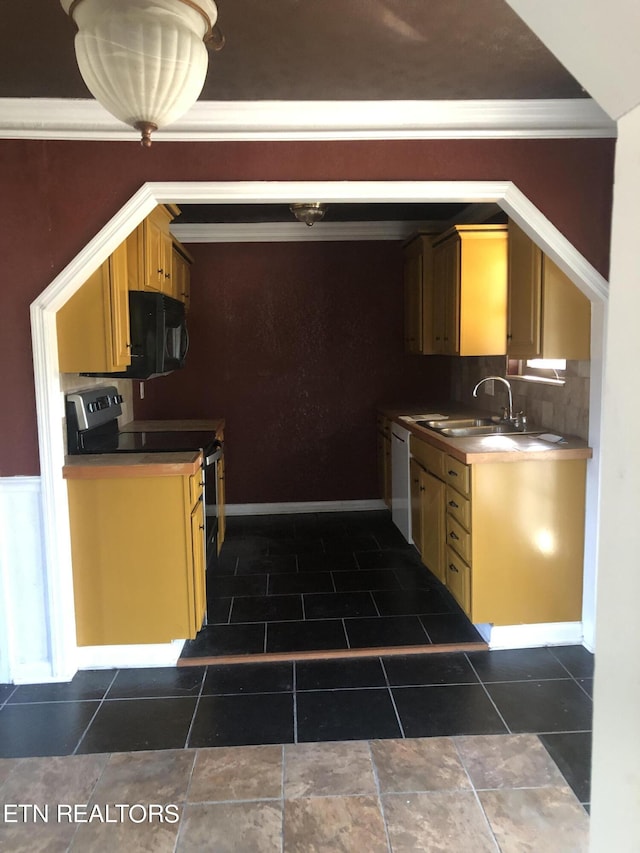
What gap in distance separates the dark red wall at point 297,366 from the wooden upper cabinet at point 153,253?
1137mm

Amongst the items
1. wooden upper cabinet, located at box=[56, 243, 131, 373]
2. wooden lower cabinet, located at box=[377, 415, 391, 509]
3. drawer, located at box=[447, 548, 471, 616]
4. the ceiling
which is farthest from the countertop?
wooden lower cabinet, located at box=[377, 415, 391, 509]

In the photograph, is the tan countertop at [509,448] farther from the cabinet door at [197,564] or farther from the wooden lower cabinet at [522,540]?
the cabinet door at [197,564]

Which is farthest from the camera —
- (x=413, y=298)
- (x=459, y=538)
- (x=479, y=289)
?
(x=413, y=298)

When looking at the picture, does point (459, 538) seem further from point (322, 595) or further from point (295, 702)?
point (295, 702)

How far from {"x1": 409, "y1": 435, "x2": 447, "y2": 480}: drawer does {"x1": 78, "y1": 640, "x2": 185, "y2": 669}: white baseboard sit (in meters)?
1.57

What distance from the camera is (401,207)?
4449 mm

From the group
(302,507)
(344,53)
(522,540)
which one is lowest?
(302,507)

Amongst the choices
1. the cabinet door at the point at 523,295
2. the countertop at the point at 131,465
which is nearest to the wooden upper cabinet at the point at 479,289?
the cabinet door at the point at 523,295

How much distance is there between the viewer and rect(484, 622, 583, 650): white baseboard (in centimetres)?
292

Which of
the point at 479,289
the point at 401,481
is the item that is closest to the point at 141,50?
the point at 479,289

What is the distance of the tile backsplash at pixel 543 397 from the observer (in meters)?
3.05

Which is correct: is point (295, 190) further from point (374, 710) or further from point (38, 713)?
point (38, 713)

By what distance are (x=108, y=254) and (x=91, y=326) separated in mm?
337

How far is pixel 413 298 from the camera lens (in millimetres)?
4719
